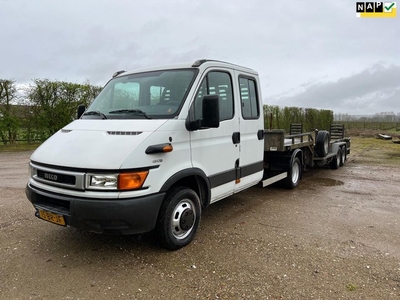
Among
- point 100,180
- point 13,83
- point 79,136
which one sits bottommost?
point 100,180

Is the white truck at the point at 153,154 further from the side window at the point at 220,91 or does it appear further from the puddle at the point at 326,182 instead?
the puddle at the point at 326,182

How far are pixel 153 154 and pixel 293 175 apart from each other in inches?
186

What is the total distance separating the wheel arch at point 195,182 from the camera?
354 cm

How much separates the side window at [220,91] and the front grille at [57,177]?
65.4 inches

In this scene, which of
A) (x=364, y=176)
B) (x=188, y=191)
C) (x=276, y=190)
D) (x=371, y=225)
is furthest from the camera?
(x=364, y=176)

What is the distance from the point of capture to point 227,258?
3570mm

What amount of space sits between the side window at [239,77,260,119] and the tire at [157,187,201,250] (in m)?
1.74

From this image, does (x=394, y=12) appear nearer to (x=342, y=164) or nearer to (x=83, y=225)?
(x=342, y=164)

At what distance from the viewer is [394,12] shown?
9367 mm

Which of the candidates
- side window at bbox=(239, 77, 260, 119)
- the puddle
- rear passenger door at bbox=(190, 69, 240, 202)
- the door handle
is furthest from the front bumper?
the puddle

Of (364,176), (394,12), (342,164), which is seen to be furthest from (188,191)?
(394,12)

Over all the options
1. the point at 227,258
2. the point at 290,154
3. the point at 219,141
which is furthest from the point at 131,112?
the point at 290,154

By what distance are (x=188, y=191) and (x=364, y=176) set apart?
284 inches

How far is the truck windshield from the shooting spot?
3756mm
